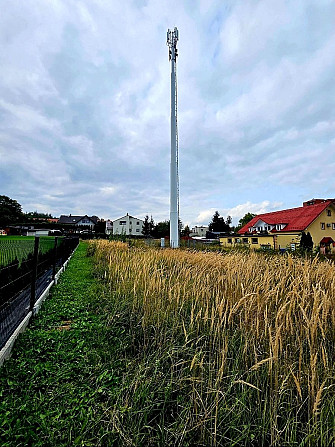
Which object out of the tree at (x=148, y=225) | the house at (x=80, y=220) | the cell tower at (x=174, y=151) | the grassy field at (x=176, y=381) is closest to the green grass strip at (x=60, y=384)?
the grassy field at (x=176, y=381)

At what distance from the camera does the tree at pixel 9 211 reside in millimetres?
45806

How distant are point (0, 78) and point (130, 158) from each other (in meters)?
8.69

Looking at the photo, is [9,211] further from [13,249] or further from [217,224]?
[13,249]

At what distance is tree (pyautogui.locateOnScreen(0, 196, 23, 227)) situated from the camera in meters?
45.8

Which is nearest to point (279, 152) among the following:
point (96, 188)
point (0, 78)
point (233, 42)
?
point (233, 42)

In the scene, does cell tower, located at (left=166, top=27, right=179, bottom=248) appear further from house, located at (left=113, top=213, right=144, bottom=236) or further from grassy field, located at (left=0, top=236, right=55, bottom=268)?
house, located at (left=113, top=213, right=144, bottom=236)

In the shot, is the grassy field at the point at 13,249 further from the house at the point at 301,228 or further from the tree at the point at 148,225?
the tree at the point at 148,225

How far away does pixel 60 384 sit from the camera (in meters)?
1.73

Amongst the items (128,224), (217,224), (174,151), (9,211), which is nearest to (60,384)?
(174,151)

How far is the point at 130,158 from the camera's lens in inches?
643

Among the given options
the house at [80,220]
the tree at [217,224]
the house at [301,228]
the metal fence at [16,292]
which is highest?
the house at [80,220]

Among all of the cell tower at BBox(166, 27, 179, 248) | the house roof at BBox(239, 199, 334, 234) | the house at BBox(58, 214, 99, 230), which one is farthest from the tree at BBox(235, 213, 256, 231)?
the cell tower at BBox(166, 27, 179, 248)

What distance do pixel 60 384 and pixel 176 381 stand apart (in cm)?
88

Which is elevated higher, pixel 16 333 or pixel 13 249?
pixel 13 249
